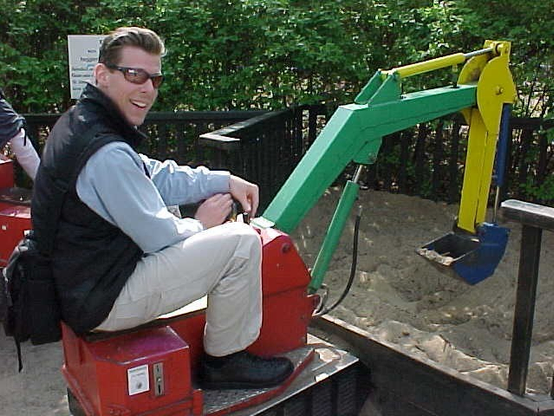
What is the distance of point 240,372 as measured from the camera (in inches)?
111

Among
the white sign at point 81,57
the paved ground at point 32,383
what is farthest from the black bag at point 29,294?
the white sign at point 81,57

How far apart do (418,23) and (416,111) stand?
102 inches

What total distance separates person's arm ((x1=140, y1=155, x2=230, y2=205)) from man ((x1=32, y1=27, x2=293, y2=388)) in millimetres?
397

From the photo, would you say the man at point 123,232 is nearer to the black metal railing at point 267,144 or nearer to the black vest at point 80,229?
the black vest at point 80,229

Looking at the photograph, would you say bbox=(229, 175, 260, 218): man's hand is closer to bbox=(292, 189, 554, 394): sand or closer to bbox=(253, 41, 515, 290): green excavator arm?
bbox=(253, 41, 515, 290): green excavator arm

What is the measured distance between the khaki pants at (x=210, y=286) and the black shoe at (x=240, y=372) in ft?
0.39

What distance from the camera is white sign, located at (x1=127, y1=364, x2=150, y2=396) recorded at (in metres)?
2.46

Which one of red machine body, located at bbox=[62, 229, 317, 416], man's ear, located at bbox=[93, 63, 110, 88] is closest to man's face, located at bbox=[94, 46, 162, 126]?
man's ear, located at bbox=[93, 63, 110, 88]

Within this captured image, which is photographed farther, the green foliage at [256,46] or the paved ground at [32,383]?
the green foliage at [256,46]

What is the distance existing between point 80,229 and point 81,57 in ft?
9.75

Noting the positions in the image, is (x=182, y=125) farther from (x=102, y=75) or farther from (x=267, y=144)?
(x=102, y=75)

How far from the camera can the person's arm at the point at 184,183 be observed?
300cm

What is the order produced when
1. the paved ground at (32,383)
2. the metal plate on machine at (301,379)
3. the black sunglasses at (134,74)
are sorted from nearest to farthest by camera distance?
the black sunglasses at (134,74) → the metal plate on machine at (301,379) → the paved ground at (32,383)

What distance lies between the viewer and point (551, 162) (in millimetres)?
5891
